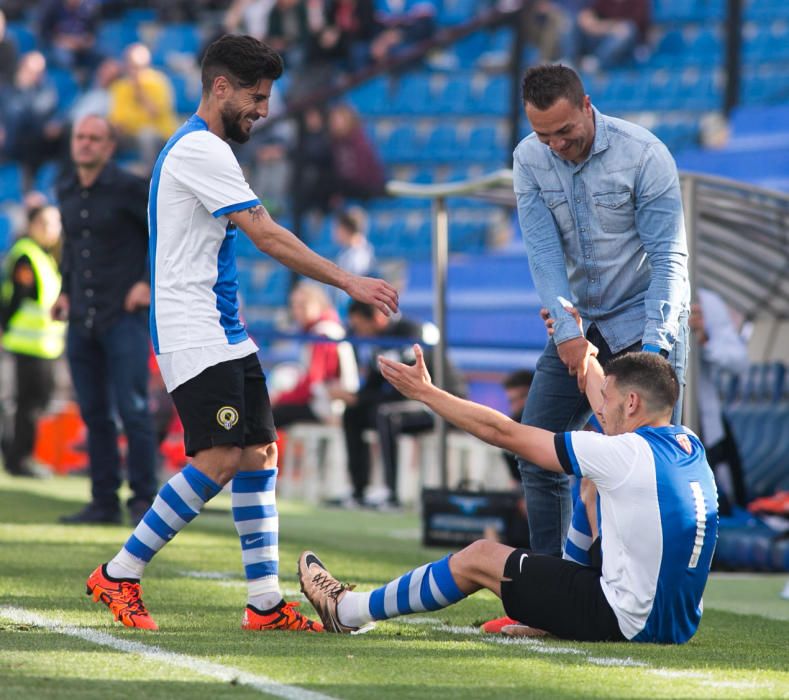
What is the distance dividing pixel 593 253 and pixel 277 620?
5.62 ft

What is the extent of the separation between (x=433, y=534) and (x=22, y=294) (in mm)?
5732

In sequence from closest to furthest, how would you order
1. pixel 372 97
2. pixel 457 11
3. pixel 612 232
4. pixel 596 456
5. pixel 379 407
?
pixel 596 456, pixel 612 232, pixel 379 407, pixel 372 97, pixel 457 11

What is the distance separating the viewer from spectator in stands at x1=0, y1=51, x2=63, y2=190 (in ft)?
71.7

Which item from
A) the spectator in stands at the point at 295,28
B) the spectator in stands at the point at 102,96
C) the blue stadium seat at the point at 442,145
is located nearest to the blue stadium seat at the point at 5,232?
the spectator in stands at the point at 102,96

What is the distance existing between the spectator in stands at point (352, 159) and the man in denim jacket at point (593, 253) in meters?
12.5

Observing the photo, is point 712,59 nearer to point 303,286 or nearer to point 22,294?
point 303,286

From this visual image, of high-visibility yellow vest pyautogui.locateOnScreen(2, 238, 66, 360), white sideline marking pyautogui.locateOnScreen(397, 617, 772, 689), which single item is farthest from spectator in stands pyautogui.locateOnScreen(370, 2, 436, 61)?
white sideline marking pyautogui.locateOnScreen(397, 617, 772, 689)

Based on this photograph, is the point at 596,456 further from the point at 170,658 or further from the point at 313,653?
the point at 170,658

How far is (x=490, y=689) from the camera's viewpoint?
4555mm

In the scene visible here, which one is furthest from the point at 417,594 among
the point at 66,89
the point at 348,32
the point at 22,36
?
the point at 22,36

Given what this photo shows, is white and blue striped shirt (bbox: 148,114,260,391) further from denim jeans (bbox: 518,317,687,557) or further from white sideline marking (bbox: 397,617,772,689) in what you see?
white sideline marking (bbox: 397,617,772,689)

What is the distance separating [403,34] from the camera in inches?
834

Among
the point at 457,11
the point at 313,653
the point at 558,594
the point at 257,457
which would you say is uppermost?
the point at 457,11

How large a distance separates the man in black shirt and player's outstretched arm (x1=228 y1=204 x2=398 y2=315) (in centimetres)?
389
